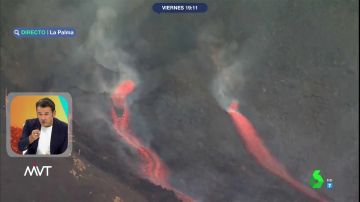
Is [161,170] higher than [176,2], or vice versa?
[176,2]

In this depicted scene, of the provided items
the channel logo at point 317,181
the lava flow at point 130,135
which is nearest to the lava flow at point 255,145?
the channel logo at point 317,181

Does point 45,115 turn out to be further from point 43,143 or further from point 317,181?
point 317,181

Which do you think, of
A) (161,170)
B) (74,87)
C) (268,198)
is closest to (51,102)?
(74,87)

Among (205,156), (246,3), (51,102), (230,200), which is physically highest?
(246,3)

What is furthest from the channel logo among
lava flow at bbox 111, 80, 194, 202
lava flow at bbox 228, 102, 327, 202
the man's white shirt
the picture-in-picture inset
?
the man's white shirt

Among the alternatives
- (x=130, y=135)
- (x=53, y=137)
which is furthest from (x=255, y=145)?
(x=53, y=137)

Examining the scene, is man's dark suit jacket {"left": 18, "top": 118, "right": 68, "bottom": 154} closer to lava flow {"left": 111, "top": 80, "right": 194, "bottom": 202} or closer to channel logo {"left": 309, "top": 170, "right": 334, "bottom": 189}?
lava flow {"left": 111, "top": 80, "right": 194, "bottom": 202}

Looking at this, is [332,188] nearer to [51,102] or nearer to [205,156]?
[205,156]

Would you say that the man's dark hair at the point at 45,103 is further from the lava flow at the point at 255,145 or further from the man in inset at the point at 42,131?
the lava flow at the point at 255,145
